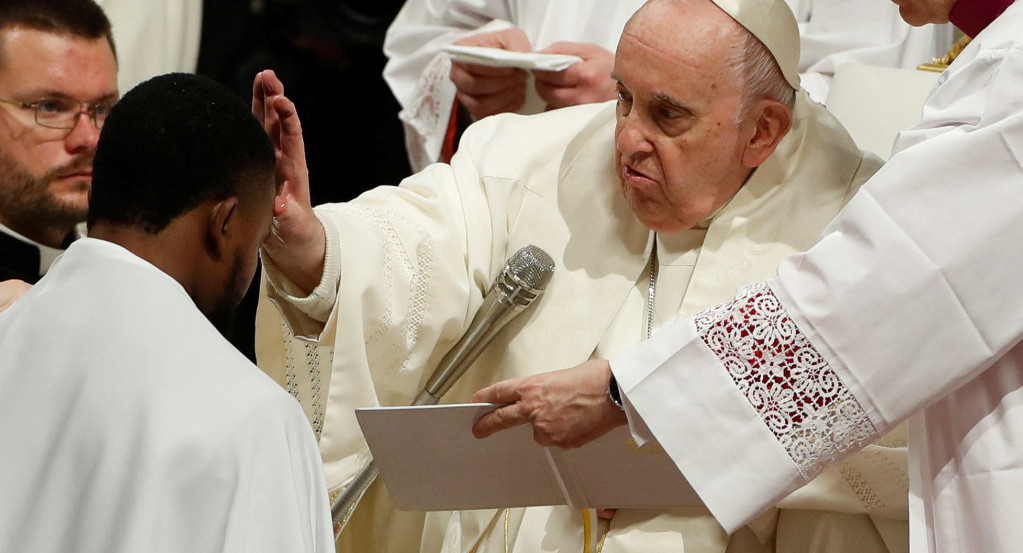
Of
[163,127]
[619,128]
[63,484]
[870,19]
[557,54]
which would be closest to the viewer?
[63,484]

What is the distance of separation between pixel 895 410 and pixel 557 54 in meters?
1.82

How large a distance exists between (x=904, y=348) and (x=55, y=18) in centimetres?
212

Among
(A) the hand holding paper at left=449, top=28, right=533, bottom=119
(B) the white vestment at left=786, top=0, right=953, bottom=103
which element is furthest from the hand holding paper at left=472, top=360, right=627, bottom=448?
(B) the white vestment at left=786, top=0, right=953, bottom=103

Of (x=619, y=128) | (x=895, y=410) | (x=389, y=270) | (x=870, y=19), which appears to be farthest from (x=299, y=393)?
(x=870, y=19)

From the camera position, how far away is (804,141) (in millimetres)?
3240

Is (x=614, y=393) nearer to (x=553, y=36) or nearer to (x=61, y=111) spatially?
(x=61, y=111)

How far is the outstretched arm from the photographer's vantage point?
2760 millimetres

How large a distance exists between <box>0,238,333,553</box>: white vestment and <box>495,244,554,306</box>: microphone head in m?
1.19

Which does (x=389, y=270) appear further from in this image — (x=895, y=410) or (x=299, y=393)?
(x=895, y=410)

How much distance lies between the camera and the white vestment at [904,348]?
2482mm

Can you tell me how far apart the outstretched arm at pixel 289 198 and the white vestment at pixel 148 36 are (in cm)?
191

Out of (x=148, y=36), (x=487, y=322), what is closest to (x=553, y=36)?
(x=148, y=36)

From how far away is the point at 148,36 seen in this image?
473 cm

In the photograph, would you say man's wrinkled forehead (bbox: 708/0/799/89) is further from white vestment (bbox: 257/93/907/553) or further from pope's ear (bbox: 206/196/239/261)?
pope's ear (bbox: 206/196/239/261)
